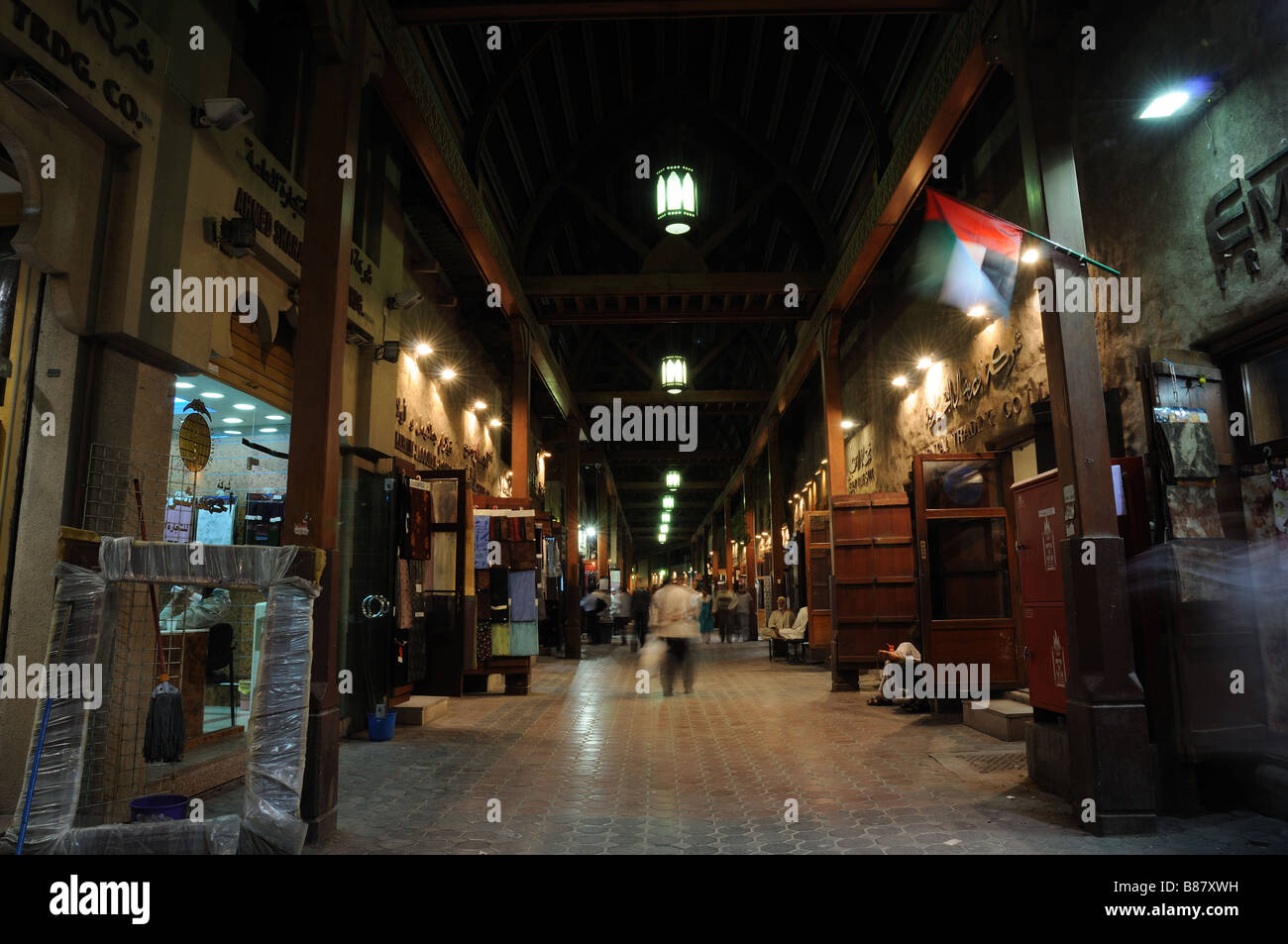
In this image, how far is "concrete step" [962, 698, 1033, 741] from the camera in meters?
6.95

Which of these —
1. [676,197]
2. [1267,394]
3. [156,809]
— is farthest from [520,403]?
[1267,394]

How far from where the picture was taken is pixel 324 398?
15.4ft

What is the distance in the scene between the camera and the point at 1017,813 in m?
4.61

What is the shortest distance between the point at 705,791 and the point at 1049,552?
9.72 feet

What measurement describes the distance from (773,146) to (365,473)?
787 cm

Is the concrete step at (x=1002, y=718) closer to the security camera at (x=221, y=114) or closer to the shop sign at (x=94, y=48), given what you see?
the security camera at (x=221, y=114)

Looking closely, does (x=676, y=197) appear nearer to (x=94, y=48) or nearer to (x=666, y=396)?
(x=94, y=48)

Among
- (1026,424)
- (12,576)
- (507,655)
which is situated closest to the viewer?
(12,576)

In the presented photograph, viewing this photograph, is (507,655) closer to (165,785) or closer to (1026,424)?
(165,785)

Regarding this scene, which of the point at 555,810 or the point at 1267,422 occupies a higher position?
the point at 1267,422

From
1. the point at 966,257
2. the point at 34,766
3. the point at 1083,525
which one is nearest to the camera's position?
the point at 34,766

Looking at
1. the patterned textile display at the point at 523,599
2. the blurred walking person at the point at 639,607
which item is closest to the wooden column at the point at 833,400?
the patterned textile display at the point at 523,599
